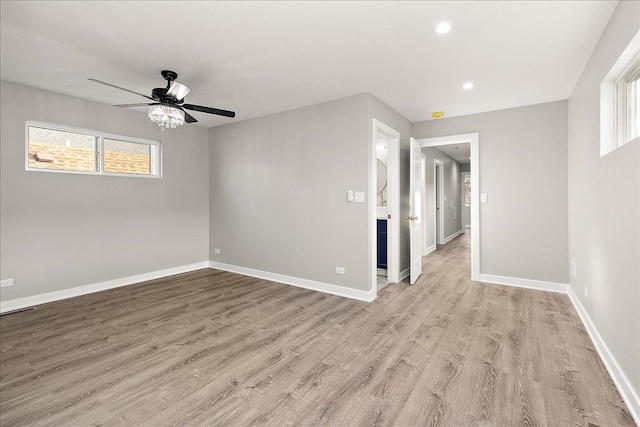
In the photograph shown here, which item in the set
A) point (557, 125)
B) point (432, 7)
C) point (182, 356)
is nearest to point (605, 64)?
point (432, 7)

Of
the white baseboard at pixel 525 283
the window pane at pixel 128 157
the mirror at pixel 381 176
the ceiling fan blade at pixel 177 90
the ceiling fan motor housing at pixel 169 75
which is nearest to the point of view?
the ceiling fan blade at pixel 177 90

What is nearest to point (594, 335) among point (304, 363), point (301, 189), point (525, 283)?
point (525, 283)

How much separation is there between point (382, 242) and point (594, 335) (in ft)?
9.26

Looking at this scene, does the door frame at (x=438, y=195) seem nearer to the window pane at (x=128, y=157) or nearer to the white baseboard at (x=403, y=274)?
the white baseboard at (x=403, y=274)

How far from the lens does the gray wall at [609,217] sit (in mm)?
1813

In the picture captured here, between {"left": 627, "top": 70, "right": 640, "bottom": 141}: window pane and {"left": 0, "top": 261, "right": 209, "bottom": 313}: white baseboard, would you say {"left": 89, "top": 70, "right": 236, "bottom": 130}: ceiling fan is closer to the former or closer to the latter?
{"left": 0, "top": 261, "right": 209, "bottom": 313}: white baseboard

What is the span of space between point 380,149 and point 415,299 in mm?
2764

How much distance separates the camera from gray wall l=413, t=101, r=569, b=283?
13.3ft

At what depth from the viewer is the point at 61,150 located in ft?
12.8

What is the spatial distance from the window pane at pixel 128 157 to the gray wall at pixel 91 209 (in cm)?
16

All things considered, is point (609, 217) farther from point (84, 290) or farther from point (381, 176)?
point (84, 290)

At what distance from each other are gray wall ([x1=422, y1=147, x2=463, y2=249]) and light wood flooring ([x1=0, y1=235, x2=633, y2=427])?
3452 mm

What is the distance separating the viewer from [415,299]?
3.78 m

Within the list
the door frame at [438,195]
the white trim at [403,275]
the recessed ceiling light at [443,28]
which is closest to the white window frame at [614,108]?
the recessed ceiling light at [443,28]
